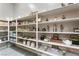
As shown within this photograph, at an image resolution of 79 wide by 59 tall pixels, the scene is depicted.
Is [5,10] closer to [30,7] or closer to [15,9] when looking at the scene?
[15,9]

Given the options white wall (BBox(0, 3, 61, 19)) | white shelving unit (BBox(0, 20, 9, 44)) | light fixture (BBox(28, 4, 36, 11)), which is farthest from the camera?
white shelving unit (BBox(0, 20, 9, 44))

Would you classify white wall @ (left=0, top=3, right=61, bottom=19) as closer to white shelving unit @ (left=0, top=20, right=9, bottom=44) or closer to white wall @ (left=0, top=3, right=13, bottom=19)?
white wall @ (left=0, top=3, right=13, bottom=19)

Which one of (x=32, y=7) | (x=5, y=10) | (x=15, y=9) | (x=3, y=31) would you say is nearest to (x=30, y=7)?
(x=32, y=7)

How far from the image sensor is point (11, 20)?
430 cm

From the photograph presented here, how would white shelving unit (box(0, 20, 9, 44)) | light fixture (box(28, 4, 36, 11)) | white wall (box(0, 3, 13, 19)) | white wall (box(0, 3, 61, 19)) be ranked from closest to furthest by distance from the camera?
1. light fixture (box(28, 4, 36, 11))
2. white wall (box(0, 3, 61, 19))
3. white shelving unit (box(0, 20, 9, 44))
4. white wall (box(0, 3, 13, 19))

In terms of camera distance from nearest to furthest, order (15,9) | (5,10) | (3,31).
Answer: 1. (3,31)
2. (5,10)
3. (15,9)

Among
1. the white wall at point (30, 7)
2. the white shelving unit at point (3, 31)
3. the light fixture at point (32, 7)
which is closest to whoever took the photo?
the white wall at point (30, 7)

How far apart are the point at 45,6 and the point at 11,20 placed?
6.79 feet

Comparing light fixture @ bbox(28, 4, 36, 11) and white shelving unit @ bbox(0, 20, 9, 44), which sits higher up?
light fixture @ bbox(28, 4, 36, 11)

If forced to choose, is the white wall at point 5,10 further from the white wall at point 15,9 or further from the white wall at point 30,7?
the white wall at point 30,7

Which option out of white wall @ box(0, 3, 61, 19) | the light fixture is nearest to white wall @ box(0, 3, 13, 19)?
white wall @ box(0, 3, 61, 19)

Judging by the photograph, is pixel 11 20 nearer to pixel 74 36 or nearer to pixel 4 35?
pixel 4 35

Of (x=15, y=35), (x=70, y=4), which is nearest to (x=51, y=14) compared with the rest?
(x=70, y=4)

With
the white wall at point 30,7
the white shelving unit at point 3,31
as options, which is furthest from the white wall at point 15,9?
the white shelving unit at point 3,31
